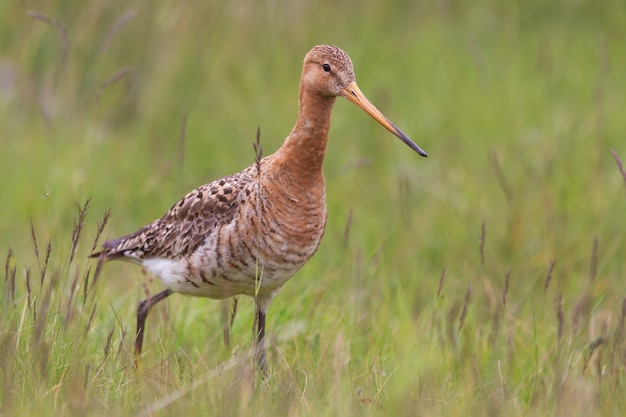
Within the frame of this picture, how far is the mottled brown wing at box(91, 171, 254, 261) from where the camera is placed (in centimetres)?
498

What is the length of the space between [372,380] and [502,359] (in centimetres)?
89

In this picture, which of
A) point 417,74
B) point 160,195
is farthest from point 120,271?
point 417,74

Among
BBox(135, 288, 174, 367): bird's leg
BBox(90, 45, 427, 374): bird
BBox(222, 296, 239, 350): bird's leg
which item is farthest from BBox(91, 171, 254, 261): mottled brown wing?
BBox(222, 296, 239, 350): bird's leg

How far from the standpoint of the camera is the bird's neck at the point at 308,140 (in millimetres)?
4922

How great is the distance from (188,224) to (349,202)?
7.75 feet

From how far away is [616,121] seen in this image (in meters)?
8.20

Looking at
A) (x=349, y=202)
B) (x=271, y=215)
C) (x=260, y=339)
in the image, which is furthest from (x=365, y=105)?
(x=349, y=202)

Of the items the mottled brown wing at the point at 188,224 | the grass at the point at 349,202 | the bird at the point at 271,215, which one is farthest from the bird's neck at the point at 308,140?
the grass at the point at 349,202

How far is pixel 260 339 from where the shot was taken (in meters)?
4.91

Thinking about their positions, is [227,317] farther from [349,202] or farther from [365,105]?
[349,202]

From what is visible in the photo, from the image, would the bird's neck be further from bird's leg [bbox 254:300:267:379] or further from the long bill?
bird's leg [bbox 254:300:267:379]

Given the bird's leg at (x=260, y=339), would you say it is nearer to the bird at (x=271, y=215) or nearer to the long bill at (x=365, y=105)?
the bird at (x=271, y=215)

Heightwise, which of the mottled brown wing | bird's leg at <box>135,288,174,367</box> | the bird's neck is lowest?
bird's leg at <box>135,288,174,367</box>

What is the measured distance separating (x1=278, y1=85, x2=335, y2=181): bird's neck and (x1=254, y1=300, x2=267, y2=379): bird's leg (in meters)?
0.61
